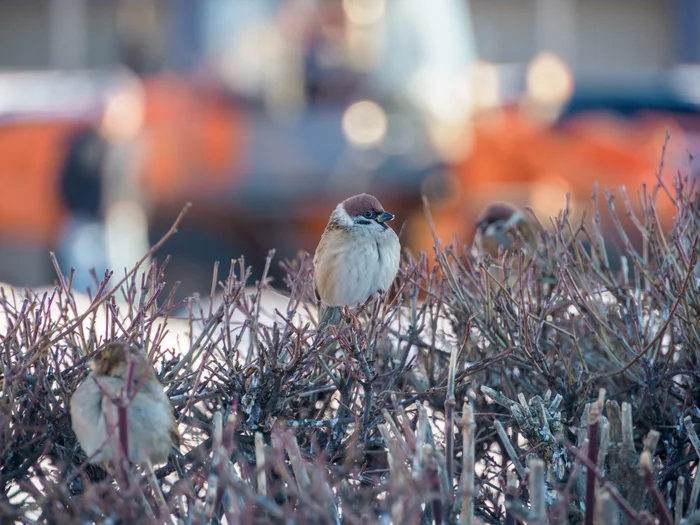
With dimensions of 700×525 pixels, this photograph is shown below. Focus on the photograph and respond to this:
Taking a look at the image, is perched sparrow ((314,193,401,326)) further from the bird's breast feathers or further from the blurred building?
the blurred building

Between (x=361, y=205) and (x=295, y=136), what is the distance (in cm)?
534

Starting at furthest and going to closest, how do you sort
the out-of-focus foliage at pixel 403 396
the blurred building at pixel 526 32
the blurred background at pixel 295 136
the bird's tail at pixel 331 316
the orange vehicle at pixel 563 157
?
the blurred building at pixel 526 32 < the blurred background at pixel 295 136 < the orange vehicle at pixel 563 157 < the bird's tail at pixel 331 316 < the out-of-focus foliage at pixel 403 396

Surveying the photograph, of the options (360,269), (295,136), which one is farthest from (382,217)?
(295,136)

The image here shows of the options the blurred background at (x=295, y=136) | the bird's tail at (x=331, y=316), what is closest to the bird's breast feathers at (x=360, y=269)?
the bird's tail at (x=331, y=316)

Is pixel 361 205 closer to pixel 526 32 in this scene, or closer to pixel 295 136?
pixel 295 136

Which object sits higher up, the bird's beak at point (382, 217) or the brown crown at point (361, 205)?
the brown crown at point (361, 205)

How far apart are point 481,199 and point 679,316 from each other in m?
5.51

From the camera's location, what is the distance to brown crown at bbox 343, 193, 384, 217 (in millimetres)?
3363

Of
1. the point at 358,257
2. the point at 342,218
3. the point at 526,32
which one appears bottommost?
the point at 358,257

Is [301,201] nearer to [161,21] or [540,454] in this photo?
[161,21]

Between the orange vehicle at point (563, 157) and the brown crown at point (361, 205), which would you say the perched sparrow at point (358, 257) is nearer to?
the brown crown at point (361, 205)

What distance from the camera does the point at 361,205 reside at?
11.1 ft

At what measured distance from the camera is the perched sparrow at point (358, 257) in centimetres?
332

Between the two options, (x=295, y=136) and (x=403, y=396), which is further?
(x=295, y=136)
